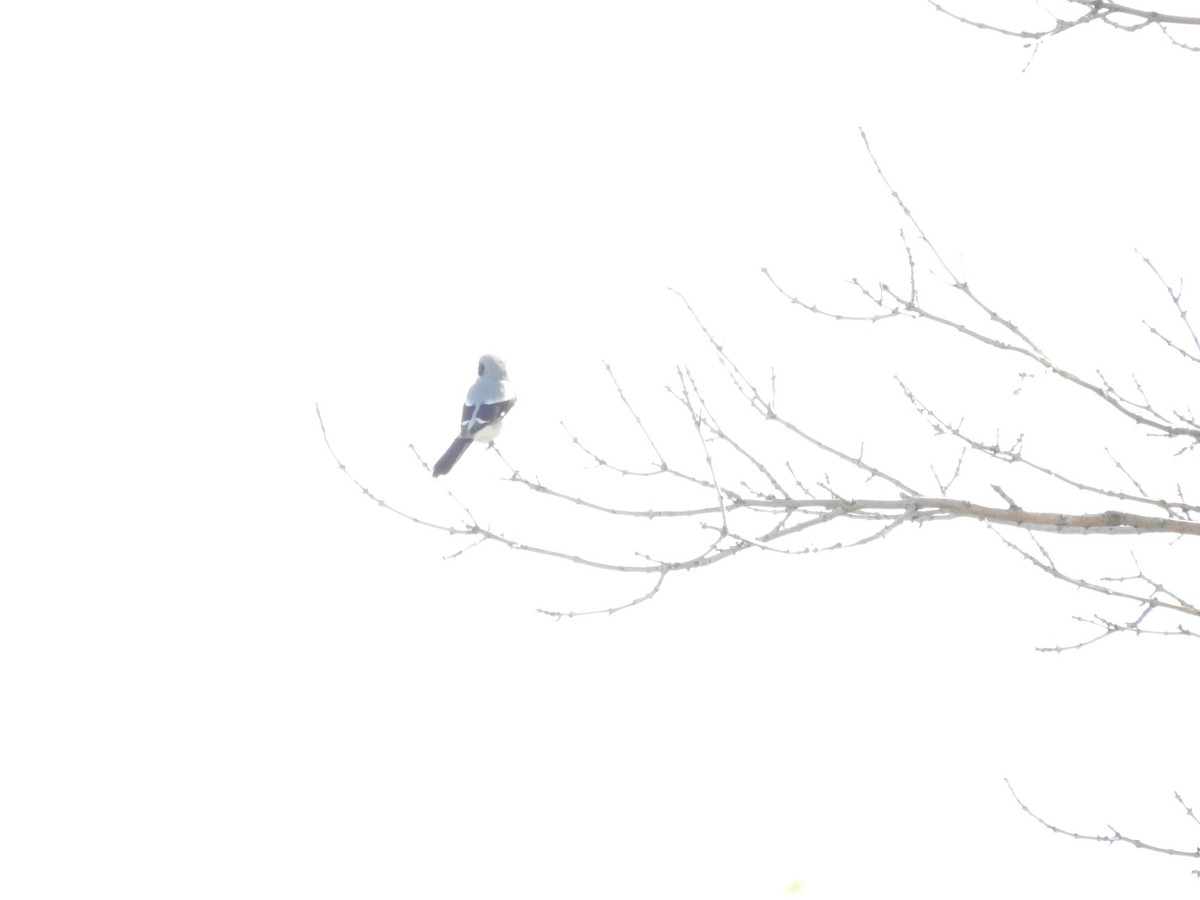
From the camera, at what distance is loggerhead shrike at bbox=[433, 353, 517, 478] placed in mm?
11396

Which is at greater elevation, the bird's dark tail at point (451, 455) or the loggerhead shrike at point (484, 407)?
the loggerhead shrike at point (484, 407)

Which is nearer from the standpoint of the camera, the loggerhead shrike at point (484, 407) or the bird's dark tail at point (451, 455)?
the bird's dark tail at point (451, 455)

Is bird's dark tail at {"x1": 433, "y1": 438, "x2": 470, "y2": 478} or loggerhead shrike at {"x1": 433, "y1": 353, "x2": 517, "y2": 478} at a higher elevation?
loggerhead shrike at {"x1": 433, "y1": 353, "x2": 517, "y2": 478}

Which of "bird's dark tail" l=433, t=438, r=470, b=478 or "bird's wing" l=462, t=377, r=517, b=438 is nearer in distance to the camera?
"bird's dark tail" l=433, t=438, r=470, b=478

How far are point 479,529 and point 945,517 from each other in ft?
5.43

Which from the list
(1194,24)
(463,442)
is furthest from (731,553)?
(463,442)

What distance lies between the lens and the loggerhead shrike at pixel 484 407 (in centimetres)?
1140

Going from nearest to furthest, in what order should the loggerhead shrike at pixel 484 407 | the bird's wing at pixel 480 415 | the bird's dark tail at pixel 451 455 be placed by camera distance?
the bird's dark tail at pixel 451 455, the loggerhead shrike at pixel 484 407, the bird's wing at pixel 480 415

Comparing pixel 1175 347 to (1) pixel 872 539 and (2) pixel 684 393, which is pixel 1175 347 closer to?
(1) pixel 872 539

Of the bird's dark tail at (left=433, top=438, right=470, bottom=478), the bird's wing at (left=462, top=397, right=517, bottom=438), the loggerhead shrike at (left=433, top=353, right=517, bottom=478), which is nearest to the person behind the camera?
the bird's dark tail at (left=433, top=438, right=470, bottom=478)

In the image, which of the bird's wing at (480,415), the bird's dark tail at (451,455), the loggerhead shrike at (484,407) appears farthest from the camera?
the bird's wing at (480,415)

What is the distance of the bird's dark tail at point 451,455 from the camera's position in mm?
11242

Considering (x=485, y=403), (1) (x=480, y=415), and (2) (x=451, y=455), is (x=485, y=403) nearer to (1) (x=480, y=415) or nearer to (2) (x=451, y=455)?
(1) (x=480, y=415)

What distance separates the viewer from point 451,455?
1135 centimetres
